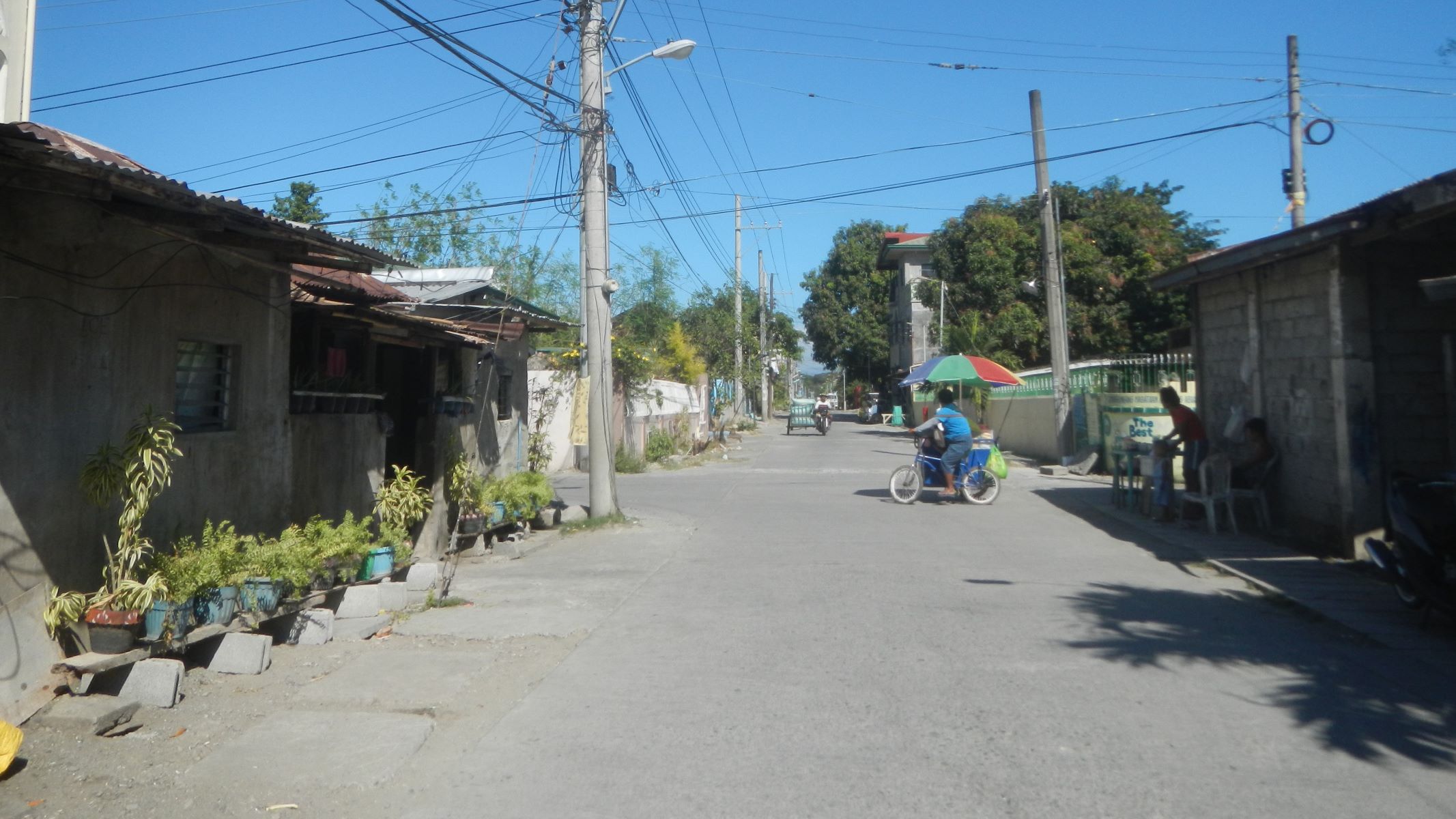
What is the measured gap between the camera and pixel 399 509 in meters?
10.1

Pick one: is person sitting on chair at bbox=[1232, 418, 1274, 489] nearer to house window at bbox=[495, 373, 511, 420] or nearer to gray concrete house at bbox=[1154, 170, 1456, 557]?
gray concrete house at bbox=[1154, 170, 1456, 557]

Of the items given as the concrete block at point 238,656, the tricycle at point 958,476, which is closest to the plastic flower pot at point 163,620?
the concrete block at point 238,656

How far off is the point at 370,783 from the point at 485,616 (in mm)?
3729

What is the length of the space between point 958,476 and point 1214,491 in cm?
463

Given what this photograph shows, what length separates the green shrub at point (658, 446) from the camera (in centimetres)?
2764

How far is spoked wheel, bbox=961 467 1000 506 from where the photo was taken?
1653 cm

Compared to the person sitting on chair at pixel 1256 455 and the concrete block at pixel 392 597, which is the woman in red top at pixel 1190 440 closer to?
the person sitting on chair at pixel 1256 455

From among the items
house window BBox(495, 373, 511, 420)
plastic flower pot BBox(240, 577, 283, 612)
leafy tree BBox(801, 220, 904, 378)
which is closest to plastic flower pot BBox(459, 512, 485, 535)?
house window BBox(495, 373, 511, 420)

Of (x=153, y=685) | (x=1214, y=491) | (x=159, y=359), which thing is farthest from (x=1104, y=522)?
(x=153, y=685)

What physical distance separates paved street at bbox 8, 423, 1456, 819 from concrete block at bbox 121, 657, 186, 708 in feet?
0.41

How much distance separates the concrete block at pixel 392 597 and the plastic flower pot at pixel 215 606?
1.67 metres

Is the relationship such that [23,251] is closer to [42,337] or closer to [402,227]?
[42,337]

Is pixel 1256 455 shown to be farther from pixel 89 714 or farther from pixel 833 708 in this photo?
pixel 89 714

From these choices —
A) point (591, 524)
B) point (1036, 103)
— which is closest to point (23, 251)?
point (591, 524)
